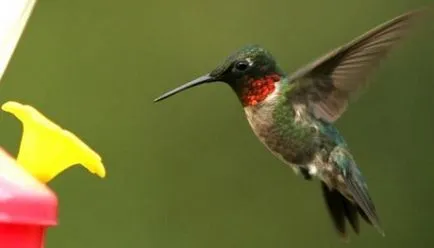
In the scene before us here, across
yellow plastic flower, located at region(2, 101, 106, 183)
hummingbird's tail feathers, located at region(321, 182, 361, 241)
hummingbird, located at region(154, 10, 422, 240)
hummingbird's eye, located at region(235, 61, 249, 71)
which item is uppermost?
yellow plastic flower, located at region(2, 101, 106, 183)

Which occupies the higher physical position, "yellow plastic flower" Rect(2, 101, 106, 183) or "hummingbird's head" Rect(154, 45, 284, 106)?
"yellow plastic flower" Rect(2, 101, 106, 183)

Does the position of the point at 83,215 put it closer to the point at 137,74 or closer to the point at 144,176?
the point at 144,176

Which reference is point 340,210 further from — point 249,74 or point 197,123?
point 197,123

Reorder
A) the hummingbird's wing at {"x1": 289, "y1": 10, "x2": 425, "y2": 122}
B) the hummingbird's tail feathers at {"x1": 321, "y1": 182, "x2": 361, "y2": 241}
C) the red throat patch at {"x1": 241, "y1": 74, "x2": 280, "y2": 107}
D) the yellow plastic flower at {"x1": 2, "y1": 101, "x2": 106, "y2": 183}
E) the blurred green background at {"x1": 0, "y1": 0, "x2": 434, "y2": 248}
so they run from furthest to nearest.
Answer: the blurred green background at {"x1": 0, "y1": 0, "x2": 434, "y2": 248}, the hummingbird's tail feathers at {"x1": 321, "y1": 182, "x2": 361, "y2": 241}, the red throat patch at {"x1": 241, "y1": 74, "x2": 280, "y2": 107}, the hummingbird's wing at {"x1": 289, "y1": 10, "x2": 425, "y2": 122}, the yellow plastic flower at {"x1": 2, "y1": 101, "x2": 106, "y2": 183}

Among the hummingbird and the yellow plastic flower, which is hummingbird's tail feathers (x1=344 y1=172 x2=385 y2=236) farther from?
the yellow plastic flower

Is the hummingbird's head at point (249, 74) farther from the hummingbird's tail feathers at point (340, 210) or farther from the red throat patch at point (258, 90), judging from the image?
the hummingbird's tail feathers at point (340, 210)

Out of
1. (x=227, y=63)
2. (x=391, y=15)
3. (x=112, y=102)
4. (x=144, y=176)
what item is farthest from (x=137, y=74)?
(x=227, y=63)

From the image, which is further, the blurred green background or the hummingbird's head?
the blurred green background

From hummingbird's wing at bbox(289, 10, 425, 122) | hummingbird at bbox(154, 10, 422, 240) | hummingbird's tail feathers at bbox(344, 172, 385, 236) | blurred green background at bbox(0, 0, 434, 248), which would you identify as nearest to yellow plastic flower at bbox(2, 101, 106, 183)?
hummingbird at bbox(154, 10, 422, 240)
